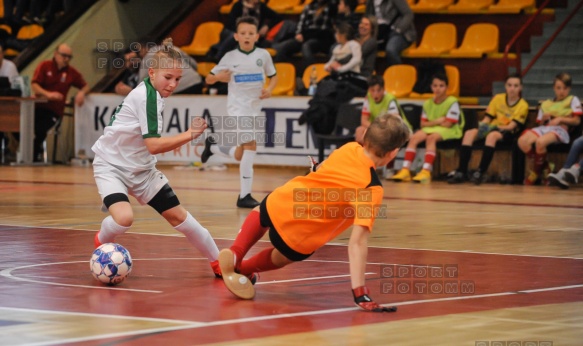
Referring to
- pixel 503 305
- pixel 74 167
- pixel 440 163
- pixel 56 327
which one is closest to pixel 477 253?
pixel 503 305

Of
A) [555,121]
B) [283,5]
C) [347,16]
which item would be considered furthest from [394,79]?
[283,5]

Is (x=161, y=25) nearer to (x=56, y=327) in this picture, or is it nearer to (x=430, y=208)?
(x=430, y=208)

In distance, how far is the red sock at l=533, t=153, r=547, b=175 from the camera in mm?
16250

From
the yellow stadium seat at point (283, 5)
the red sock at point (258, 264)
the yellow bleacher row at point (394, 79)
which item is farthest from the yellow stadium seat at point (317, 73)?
the red sock at point (258, 264)

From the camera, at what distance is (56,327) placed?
4.94m

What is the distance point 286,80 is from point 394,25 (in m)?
2.24

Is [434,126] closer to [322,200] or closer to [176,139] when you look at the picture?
[176,139]

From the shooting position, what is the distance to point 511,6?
19.2 m

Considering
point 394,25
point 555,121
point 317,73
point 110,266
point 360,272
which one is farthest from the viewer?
point 317,73

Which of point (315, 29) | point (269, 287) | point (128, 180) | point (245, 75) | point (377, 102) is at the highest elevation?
point (315, 29)

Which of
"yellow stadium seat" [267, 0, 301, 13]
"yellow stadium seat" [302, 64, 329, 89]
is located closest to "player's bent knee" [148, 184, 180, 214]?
"yellow stadium seat" [302, 64, 329, 89]

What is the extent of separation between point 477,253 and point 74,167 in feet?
41.9

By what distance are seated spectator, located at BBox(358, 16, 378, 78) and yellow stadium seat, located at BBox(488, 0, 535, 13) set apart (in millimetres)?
2357

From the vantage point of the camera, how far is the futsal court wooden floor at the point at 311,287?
193 inches
